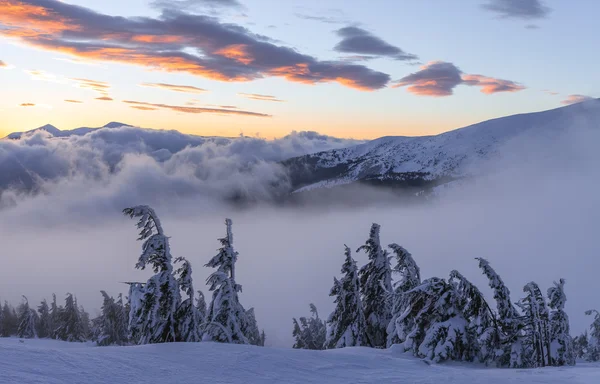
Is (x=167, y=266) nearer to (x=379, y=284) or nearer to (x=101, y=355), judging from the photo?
(x=101, y=355)

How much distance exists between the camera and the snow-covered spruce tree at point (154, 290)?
21172 millimetres

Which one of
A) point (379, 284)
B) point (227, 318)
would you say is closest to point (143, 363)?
point (227, 318)

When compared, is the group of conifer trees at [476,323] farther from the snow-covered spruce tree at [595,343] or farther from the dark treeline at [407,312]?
the snow-covered spruce tree at [595,343]

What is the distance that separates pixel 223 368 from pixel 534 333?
12.7m

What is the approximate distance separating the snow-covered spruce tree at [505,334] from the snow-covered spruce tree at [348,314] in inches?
472

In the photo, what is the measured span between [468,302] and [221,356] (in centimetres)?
967

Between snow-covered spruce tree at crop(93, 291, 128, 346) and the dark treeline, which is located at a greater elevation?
the dark treeline

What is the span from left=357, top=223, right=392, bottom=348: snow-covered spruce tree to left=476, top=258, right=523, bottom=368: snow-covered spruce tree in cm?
1137

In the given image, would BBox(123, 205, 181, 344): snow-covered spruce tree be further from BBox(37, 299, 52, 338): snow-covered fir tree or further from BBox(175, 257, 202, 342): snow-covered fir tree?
BBox(37, 299, 52, 338): snow-covered fir tree

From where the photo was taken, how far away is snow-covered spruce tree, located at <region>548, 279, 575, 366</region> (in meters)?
22.5

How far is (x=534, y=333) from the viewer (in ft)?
68.0

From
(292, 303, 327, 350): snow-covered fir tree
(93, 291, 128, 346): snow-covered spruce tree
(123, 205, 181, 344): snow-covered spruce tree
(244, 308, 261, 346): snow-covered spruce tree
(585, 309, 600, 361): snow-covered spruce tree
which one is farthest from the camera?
(93, 291, 128, 346): snow-covered spruce tree

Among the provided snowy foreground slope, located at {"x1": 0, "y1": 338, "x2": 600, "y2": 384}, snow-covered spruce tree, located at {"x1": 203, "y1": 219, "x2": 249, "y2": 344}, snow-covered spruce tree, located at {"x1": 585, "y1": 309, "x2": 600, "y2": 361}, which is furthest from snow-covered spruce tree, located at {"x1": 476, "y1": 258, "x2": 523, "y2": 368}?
snow-covered spruce tree, located at {"x1": 585, "y1": 309, "x2": 600, "y2": 361}

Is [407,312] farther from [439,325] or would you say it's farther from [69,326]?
[69,326]
